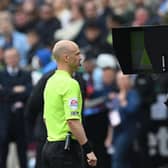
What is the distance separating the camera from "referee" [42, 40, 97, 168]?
8.16 m

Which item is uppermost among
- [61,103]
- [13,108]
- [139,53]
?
[139,53]

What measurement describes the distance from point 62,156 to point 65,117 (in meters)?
0.40

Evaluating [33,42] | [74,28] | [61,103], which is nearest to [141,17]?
[74,28]

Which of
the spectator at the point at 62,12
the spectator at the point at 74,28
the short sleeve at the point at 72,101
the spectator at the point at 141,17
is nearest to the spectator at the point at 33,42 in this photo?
the spectator at the point at 74,28

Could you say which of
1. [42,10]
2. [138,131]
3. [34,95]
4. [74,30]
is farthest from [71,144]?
[42,10]

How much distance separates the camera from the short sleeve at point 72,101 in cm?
815

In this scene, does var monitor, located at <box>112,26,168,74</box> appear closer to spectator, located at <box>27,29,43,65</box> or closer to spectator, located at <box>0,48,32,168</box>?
spectator, located at <box>0,48,32,168</box>

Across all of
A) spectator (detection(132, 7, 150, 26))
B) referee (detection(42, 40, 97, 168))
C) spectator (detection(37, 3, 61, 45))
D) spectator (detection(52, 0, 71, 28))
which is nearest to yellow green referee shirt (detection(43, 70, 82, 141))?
referee (detection(42, 40, 97, 168))

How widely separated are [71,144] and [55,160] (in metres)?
0.22

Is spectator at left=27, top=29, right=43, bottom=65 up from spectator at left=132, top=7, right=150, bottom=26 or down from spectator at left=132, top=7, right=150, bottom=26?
down

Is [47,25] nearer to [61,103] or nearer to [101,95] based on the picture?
[101,95]

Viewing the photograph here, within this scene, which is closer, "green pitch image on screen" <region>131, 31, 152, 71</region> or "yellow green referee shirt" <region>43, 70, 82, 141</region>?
"green pitch image on screen" <region>131, 31, 152, 71</region>

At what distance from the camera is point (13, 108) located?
12711 mm

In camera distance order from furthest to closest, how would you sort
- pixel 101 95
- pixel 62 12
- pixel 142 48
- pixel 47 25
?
1. pixel 62 12
2. pixel 47 25
3. pixel 101 95
4. pixel 142 48
